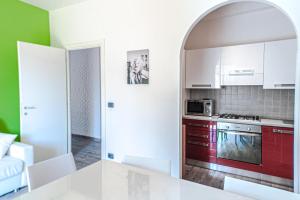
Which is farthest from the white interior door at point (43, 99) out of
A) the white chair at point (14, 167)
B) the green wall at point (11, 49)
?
the white chair at point (14, 167)

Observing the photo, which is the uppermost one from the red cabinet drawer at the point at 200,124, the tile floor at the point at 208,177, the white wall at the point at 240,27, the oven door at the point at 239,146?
the white wall at the point at 240,27

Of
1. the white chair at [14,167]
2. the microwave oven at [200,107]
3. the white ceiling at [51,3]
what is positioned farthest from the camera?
the microwave oven at [200,107]

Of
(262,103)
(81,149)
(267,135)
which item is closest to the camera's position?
(267,135)

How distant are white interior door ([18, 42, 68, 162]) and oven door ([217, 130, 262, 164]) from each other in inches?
106

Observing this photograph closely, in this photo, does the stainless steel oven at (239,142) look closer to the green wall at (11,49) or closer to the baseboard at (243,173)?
the baseboard at (243,173)

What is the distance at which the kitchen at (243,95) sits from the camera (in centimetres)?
268

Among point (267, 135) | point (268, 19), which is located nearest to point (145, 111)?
point (267, 135)

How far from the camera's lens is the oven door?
110 inches

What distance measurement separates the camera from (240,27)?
3234 mm

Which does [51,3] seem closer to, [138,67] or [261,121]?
[138,67]

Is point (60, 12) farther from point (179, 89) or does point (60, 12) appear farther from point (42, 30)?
point (179, 89)

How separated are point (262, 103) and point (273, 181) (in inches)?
45.6

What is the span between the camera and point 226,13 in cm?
317

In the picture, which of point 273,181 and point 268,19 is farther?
point 268,19
